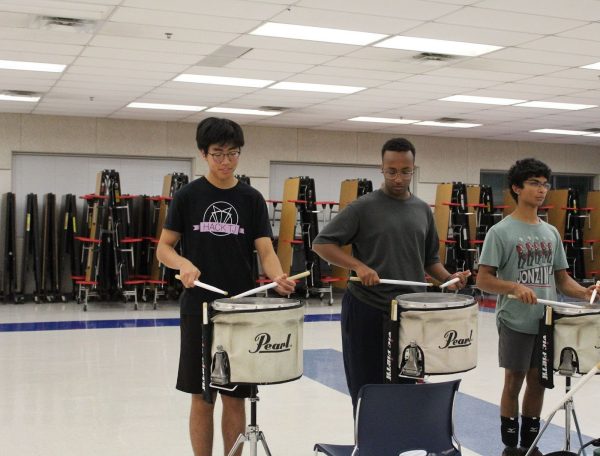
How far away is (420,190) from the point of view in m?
14.5

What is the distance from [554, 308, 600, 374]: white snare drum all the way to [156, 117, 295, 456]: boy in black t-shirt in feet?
3.73

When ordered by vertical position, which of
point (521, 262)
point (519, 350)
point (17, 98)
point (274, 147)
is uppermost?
A: point (17, 98)

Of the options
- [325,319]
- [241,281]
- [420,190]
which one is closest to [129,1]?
[241,281]

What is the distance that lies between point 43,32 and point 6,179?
5.45 meters

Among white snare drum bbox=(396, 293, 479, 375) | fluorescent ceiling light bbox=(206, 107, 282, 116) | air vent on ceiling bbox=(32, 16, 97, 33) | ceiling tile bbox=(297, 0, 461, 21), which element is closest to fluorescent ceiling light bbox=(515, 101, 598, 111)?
fluorescent ceiling light bbox=(206, 107, 282, 116)

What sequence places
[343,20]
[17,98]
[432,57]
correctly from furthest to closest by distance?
[17,98]
[432,57]
[343,20]

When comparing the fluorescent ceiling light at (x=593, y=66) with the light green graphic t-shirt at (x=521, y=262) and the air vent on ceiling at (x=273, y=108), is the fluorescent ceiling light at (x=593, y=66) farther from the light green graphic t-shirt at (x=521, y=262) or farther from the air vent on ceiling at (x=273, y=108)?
the light green graphic t-shirt at (x=521, y=262)

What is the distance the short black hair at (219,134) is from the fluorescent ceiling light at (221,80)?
594cm

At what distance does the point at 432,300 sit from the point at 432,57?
5208 mm


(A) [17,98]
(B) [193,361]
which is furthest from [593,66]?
(A) [17,98]

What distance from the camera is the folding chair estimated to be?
111 inches

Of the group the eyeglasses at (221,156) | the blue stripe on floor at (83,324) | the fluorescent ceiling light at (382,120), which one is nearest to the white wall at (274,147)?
the fluorescent ceiling light at (382,120)

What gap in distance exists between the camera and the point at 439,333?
3021 millimetres

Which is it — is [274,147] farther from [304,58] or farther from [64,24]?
[64,24]
